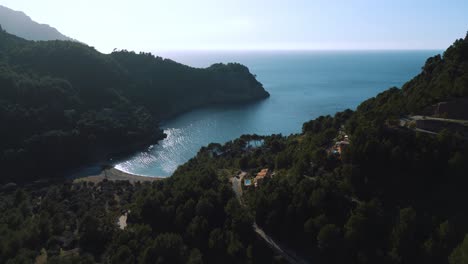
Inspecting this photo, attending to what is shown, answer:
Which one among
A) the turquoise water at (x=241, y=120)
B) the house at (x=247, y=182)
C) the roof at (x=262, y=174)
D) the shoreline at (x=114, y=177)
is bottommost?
the shoreline at (x=114, y=177)

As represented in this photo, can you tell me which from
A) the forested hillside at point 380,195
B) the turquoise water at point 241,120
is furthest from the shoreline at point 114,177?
the forested hillside at point 380,195

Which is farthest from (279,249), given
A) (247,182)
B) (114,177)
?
(114,177)

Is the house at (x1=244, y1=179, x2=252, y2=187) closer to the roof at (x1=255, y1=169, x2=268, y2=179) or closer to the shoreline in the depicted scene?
the roof at (x1=255, y1=169, x2=268, y2=179)

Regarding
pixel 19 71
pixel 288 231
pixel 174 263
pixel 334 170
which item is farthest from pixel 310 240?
pixel 19 71

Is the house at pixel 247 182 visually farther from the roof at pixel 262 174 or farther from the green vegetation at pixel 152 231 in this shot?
the green vegetation at pixel 152 231

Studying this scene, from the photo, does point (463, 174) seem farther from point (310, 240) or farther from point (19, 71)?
point (19, 71)

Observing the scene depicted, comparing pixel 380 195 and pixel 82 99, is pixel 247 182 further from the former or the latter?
pixel 82 99
